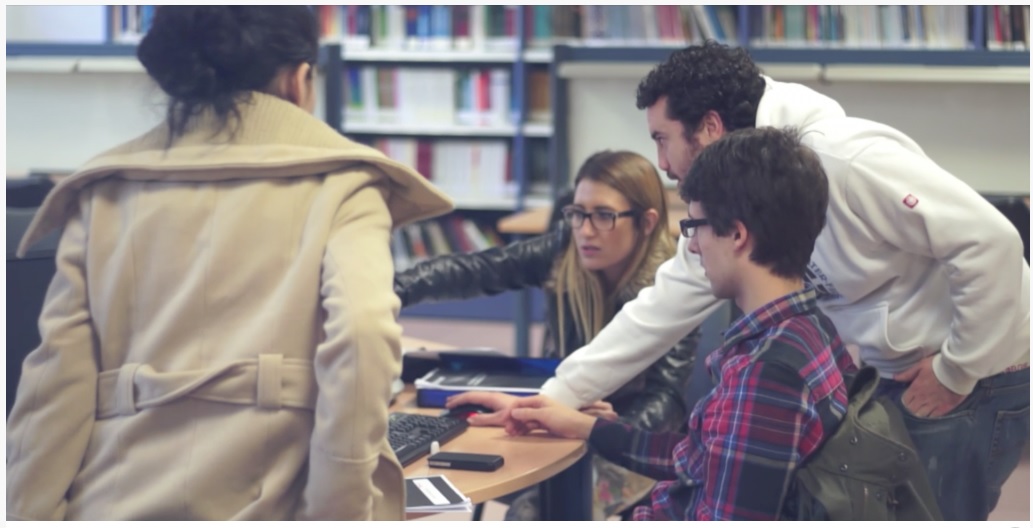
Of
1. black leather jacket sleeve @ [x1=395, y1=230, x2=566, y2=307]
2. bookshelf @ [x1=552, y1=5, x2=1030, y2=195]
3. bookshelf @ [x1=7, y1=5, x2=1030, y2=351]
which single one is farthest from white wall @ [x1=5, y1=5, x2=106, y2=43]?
black leather jacket sleeve @ [x1=395, y1=230, x2=566, y2=307]

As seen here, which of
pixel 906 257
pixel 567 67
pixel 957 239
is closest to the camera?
pixel 957 239

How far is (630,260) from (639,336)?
41cm

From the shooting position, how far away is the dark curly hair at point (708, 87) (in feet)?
5.85

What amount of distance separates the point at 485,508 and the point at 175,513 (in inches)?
67.2

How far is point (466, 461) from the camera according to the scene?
64.0 inches

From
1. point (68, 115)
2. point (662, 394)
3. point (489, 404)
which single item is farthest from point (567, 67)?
point (489, 404)

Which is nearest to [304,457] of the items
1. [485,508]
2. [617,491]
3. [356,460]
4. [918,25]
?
[356,460]

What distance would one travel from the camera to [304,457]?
127 cm

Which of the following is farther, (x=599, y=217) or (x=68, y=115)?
(x=68, y=115)

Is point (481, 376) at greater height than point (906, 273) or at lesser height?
lesser

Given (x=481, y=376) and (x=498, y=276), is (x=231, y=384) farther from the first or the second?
(x=498, y=276)

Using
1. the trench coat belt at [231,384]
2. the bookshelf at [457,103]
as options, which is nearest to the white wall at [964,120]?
the bookshelf at [457,103]

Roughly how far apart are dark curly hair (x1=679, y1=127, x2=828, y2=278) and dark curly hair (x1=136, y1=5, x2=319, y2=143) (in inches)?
21.9

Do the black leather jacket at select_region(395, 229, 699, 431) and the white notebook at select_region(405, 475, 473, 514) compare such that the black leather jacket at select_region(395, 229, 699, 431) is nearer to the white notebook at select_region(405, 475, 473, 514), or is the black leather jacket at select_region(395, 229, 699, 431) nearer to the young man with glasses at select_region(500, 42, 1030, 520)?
the young man with glasses at select_region(500, 42, 1030, 520)
